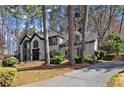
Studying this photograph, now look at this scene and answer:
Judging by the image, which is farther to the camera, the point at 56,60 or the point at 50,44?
the point at 50,44

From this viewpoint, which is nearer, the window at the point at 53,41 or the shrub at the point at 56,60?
the shrub at the point at 56,60

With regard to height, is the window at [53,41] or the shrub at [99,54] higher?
the window at [53,41]

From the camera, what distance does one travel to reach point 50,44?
71.3 feet

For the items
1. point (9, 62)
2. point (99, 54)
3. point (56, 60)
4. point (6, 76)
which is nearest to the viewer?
point (6, 76)

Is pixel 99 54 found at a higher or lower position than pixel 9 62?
higher

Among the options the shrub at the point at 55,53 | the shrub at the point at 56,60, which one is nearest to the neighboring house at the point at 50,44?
the shrub at the point at 55,53

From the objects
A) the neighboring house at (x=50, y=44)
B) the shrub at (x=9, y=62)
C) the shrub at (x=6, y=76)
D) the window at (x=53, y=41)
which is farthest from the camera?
the neighboring house at (x=50, y=44)

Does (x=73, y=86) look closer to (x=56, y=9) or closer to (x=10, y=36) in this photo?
(x=56, y=9)

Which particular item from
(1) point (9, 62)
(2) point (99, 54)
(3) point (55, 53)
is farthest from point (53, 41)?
(1) point (9, 62)

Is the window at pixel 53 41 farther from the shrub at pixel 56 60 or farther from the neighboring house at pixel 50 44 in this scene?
the shrub at pixel 56 60

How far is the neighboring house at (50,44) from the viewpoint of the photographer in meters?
22.0

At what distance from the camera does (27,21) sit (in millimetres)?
21250

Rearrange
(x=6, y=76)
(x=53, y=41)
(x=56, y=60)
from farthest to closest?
(x=53, y=41) < (x=56, y=60) < (x=6, y=76)

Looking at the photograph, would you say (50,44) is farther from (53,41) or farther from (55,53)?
(55,53)
